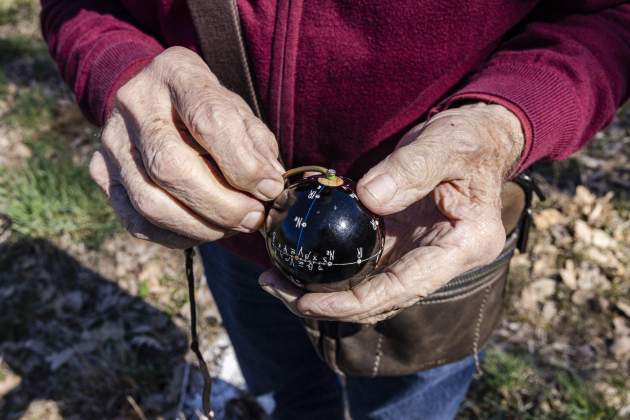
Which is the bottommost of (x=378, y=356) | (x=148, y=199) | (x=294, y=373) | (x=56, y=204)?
(x=56, y=204)

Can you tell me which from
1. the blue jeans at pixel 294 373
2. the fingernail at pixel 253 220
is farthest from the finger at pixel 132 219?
the blue jeans at pixel 294 373

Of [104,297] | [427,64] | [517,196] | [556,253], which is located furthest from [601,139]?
[104,297]

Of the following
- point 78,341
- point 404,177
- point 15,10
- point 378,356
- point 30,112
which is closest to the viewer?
point 404,177

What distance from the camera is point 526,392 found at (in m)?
3.18

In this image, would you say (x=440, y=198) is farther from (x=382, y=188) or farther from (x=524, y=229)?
(x=524, y=229)

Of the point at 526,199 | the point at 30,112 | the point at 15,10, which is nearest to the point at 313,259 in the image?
the point at 526,199

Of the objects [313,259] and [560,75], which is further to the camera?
[560,75]

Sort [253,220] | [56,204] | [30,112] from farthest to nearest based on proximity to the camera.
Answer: [30,112] < [56,204] < [253,220]

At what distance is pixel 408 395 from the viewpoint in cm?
216

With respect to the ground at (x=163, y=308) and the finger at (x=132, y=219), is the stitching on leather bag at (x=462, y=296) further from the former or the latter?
the ground at (x=163, y=308)

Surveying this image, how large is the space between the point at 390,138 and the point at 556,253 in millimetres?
2648

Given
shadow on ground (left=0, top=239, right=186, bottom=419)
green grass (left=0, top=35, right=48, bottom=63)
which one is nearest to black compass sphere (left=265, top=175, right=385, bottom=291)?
shadow on ground (left=0, top=239, right=186, bottom=419)

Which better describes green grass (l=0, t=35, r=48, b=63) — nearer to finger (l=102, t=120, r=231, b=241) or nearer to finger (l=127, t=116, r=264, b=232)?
finger (l=102, t=120, r=231, b=241)

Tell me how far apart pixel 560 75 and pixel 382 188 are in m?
0.66
